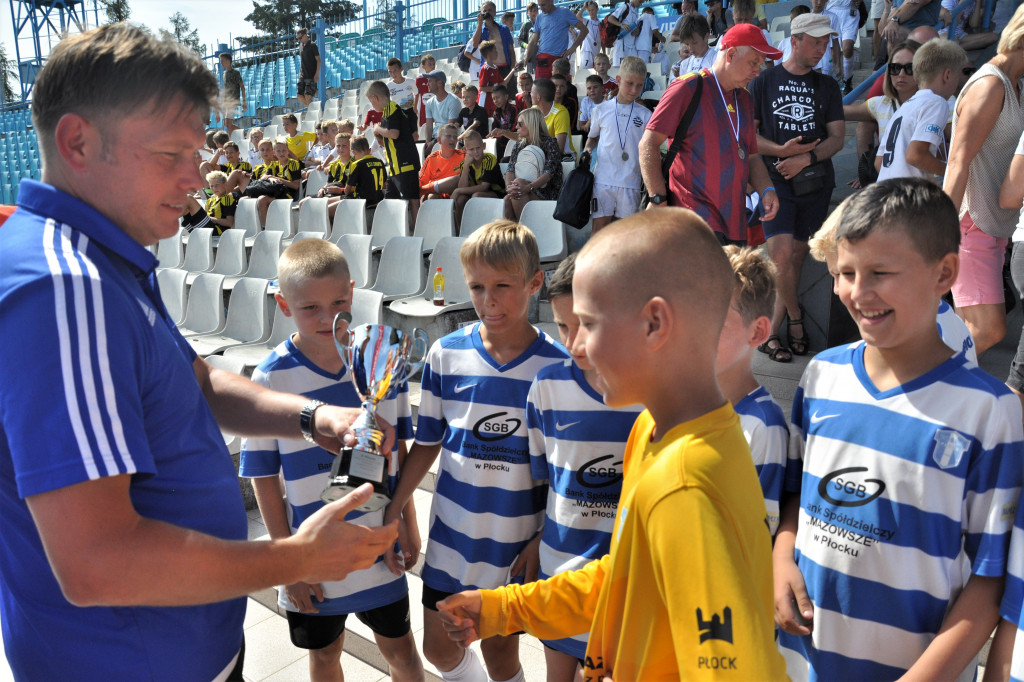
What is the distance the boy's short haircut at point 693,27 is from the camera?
563 centimetres

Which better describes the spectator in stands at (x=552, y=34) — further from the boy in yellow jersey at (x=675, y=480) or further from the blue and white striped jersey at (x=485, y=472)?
the boy in yellow jersey at (x=675, y=480)

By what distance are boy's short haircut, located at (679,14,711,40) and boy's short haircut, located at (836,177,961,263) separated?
4.73 metres

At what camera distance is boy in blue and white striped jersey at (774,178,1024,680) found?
1.26 metres

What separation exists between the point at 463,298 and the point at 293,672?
338cm

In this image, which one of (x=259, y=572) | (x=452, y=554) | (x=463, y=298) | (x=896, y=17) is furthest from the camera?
(x=896, y=17)

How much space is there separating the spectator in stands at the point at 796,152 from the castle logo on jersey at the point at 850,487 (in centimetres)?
261

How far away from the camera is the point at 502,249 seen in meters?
1.94

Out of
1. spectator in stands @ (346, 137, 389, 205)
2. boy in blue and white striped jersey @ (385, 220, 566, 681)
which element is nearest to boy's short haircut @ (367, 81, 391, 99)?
spectator in stands @ (346, 137, 389, 205)

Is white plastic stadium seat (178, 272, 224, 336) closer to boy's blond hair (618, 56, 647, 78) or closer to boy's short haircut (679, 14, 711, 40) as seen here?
boy's blond hair (618, 56, 647, 78)

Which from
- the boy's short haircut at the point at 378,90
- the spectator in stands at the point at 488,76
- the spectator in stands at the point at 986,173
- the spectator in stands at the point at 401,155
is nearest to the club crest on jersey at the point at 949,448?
the spectator in stands at the point at 986,173

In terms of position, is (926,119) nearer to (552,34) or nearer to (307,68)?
(552,34)

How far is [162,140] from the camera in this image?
104 centimetres

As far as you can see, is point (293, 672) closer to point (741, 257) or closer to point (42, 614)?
point (42, 614)

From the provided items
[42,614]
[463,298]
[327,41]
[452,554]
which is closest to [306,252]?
[452,554]
